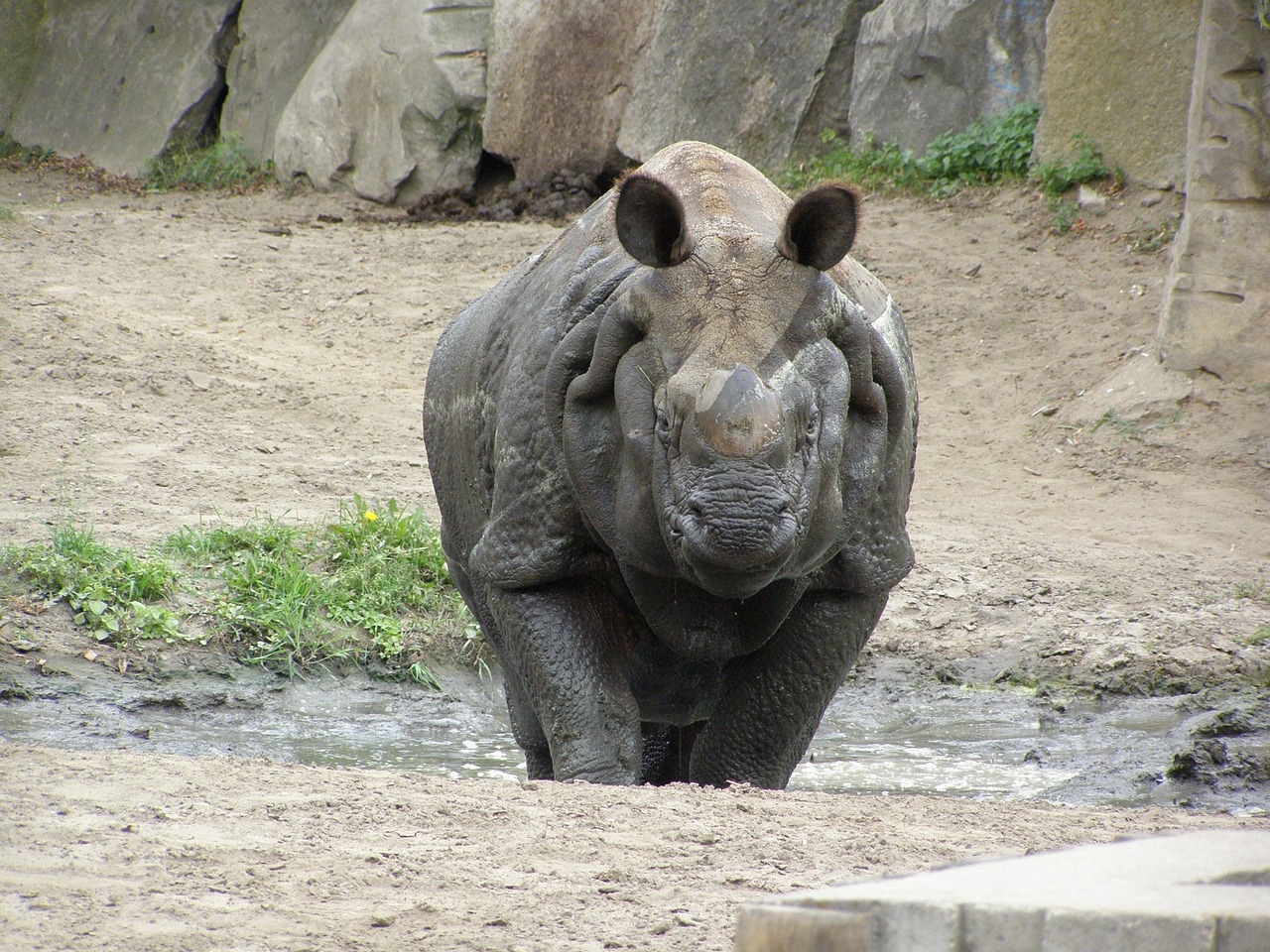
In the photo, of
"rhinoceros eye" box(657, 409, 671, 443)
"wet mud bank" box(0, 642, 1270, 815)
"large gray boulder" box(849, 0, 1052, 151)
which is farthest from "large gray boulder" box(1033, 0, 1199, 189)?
"rhinoceros eye" box(657, 409, 671, 443)

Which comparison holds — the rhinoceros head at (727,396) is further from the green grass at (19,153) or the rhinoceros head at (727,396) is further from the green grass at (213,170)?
the green grass at (19,153)

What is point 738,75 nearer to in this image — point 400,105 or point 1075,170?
point 400,105

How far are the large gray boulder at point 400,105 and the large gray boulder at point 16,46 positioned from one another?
4.73m

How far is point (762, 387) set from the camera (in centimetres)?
388

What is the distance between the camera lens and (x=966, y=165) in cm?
1296

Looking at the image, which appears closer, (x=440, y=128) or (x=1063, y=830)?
(x=1063, y=830)

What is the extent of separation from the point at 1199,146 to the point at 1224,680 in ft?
13.5

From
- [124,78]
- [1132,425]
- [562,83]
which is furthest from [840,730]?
[124,78]

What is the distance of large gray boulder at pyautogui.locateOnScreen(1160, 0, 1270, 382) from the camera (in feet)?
30.4

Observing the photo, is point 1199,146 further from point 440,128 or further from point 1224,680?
point 440,128

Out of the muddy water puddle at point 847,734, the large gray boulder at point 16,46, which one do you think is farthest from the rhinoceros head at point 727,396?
A: the large gray boulder at point 16,46

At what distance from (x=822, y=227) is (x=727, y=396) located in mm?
674

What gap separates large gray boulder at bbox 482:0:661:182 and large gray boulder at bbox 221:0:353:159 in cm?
290

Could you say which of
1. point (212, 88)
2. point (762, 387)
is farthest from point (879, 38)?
point (762, 387)
